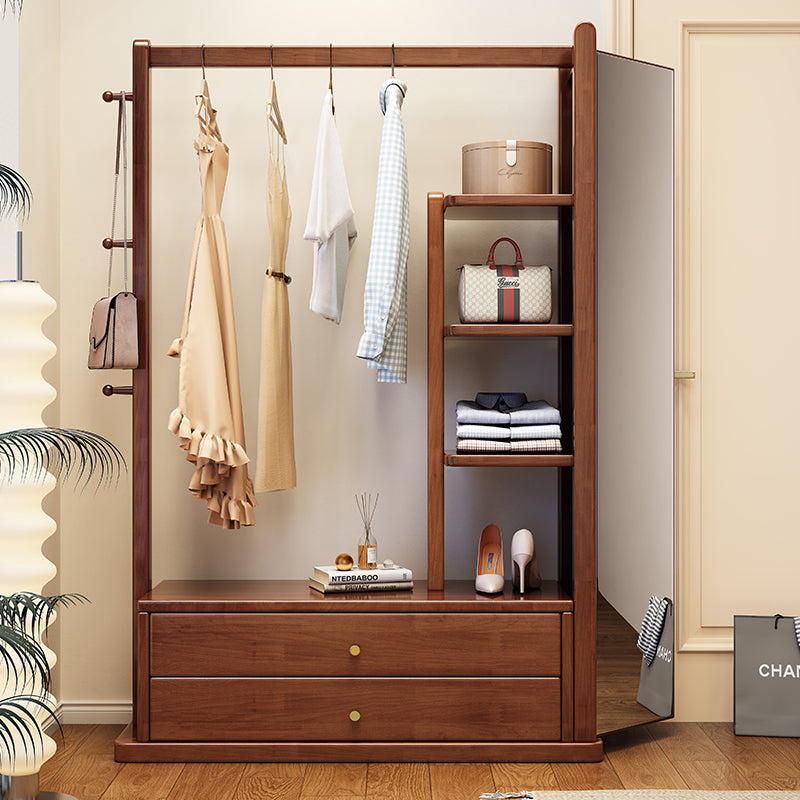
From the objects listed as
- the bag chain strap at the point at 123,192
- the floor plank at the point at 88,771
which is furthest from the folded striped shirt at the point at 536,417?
the floor plank at the point at 88,771

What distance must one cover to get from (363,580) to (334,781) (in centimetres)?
54

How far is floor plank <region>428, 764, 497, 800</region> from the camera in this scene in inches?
90.6

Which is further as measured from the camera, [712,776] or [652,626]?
[652,626]

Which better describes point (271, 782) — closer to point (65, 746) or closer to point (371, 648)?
point (371, 648)

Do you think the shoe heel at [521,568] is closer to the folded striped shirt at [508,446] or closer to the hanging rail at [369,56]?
the folded striped shirt at [508,446]

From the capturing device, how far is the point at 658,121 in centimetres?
274

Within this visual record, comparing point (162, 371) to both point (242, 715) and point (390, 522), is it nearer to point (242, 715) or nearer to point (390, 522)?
point (390, 522)

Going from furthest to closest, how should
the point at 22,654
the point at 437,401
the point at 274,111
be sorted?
the point at 274,111 → the point at 437,401 → the point at 22,654

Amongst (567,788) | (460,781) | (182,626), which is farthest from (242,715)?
(567,788)

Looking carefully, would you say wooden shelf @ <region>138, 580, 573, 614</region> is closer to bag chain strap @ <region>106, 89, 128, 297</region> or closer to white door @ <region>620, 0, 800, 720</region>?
white door @ <region>620, 0, 800, 720</region>

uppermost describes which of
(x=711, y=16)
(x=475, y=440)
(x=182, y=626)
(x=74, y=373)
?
(x=711, y=16)

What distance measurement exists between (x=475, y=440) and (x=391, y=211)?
69 cm

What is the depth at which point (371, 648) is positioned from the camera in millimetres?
2514

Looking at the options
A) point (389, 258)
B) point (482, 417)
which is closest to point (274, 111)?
point (389, 258)
